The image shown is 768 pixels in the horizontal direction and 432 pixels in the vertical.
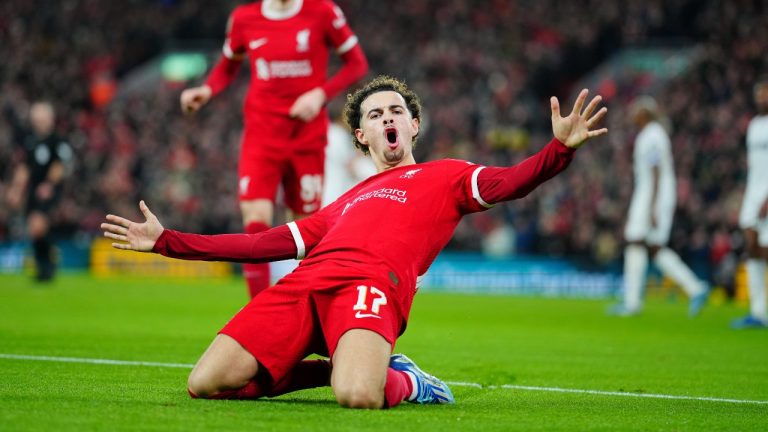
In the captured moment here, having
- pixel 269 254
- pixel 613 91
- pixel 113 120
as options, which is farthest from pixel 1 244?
pixel 269 254

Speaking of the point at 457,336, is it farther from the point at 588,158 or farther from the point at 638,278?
the point at 588,158

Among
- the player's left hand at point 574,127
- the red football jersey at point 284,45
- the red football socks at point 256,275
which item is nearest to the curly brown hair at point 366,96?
the player's left hand at point 574,127

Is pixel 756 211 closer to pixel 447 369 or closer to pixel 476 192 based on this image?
pixel 447 369

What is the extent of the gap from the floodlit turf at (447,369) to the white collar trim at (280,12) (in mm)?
2817

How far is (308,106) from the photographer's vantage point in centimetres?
884

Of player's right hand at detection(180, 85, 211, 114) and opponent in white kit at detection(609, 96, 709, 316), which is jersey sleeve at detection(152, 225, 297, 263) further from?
opponent in white kit at detection(609, 96, 709, 316)

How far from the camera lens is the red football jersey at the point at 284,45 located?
31.9 ft

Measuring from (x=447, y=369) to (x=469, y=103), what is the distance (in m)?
20.6

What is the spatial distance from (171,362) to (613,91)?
21.7 metres

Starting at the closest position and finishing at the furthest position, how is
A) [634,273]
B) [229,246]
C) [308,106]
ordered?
[229,246] < [308,106] < [634,273]

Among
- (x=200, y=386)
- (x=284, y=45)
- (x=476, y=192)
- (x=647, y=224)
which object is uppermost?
(x=284, y=45)

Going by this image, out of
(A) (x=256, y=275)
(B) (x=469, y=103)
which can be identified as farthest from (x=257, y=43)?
(B) (x=469, y=103)

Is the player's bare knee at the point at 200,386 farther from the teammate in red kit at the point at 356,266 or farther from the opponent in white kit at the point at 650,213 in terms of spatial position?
the opponent in white kit at the point at 650,213

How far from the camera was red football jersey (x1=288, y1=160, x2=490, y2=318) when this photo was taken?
550cm
